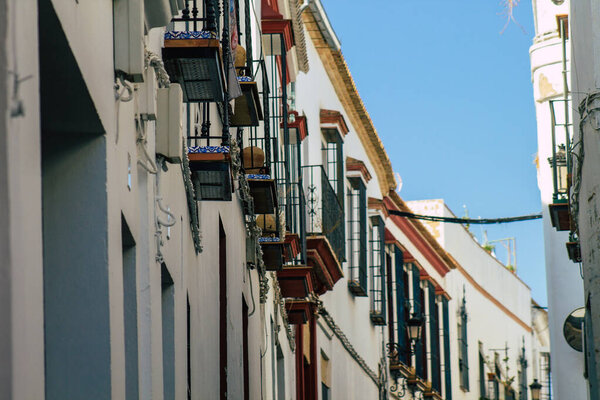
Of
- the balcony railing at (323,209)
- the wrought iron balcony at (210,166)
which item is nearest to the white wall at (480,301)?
the balcony railing at (323,209)

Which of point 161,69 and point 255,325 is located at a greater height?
point 161,69

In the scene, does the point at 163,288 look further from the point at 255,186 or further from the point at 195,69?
the point at 255,186

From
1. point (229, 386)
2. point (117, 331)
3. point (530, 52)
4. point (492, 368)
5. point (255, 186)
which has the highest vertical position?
point (530, 52)

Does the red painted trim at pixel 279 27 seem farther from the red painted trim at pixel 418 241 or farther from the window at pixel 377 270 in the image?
the red painted trim at pixel 418 241

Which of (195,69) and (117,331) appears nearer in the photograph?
(117,331)

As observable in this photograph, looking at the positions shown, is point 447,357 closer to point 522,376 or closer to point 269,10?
point 522,376

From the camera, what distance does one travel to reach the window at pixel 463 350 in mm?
33062

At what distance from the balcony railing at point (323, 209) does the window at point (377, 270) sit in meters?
3.88

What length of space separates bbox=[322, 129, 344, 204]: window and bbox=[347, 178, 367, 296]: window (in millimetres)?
1196

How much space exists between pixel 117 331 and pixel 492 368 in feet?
110

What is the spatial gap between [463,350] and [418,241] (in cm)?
546

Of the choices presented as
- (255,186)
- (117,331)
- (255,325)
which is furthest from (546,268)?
(117,331)

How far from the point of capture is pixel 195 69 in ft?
23.3

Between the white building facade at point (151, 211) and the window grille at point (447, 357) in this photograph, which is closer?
the white building facade at point (151, 211)
